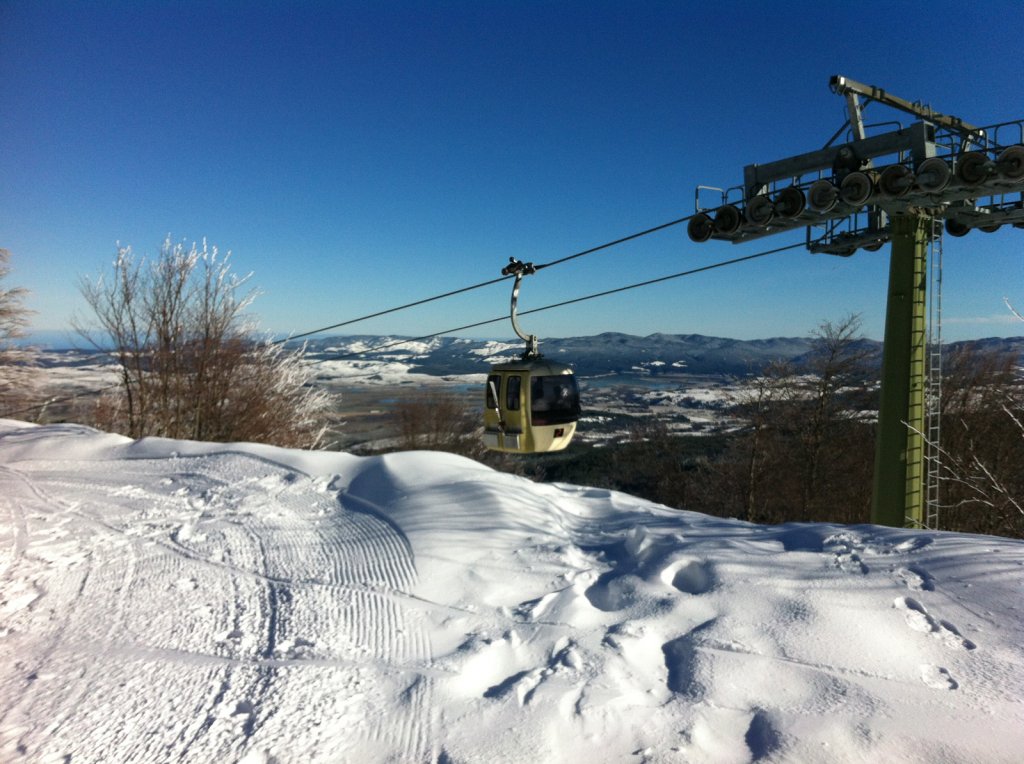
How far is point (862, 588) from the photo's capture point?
4.35 meters

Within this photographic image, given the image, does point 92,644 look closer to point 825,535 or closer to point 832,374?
point 825,535

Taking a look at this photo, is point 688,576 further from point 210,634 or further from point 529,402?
point 210,634

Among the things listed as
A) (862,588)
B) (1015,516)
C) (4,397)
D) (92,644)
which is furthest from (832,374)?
(4,397)

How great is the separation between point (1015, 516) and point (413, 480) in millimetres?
13710

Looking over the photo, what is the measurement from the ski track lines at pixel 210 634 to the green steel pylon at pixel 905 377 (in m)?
5.98

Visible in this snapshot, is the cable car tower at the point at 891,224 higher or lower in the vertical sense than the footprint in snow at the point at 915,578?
higher

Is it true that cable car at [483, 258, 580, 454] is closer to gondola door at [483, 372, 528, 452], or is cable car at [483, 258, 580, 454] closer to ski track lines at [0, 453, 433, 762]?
gondola door at [483, 372, 528, 452]

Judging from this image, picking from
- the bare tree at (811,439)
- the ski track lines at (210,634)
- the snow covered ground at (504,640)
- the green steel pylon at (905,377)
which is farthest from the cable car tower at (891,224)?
the bare tree at (811,439)

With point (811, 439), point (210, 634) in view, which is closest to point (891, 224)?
point (210, 634)

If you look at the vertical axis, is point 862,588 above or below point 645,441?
above

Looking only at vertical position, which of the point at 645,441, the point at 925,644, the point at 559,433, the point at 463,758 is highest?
the point at 559,433

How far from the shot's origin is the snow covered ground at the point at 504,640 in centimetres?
322

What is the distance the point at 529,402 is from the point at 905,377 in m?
4.64

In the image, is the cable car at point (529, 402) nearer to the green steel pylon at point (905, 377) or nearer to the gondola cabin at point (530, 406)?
the gondola cabin at point (530, 406)
